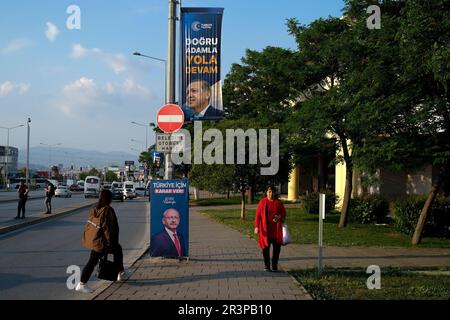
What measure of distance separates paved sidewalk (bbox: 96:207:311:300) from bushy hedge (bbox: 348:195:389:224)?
13.1 metres

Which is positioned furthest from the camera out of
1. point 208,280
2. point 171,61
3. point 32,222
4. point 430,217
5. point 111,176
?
point 111,176

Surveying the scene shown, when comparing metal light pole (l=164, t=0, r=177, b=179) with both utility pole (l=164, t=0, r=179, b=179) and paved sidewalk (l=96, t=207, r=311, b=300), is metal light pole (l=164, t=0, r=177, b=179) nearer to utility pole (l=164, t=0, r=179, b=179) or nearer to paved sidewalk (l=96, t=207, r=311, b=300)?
utility pole (l=164, t=0, r=179, b=179)

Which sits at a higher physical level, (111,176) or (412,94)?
(412,94)

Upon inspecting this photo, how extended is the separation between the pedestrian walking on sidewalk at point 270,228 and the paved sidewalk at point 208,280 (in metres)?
0.36

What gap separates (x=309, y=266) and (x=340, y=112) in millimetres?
7152

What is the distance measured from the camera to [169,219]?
Result: 12.2 meters

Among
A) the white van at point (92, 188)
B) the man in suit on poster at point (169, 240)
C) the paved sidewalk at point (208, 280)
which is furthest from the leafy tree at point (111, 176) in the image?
the man in suit on poster at point (169, 240)

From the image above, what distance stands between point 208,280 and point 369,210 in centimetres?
1768

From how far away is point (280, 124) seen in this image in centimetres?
2570

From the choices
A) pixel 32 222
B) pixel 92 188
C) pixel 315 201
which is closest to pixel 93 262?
pixel 32 222

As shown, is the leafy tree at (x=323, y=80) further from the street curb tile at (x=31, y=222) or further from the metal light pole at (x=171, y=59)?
the street curb tile at (x=31, y=222)

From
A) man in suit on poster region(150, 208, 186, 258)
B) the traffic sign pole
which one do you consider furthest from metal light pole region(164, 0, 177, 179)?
man in suit on poster region(150, 208, 186, 258)

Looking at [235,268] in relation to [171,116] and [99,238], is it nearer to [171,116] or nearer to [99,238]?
[99,238]

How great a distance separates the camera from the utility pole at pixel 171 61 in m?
13.1
